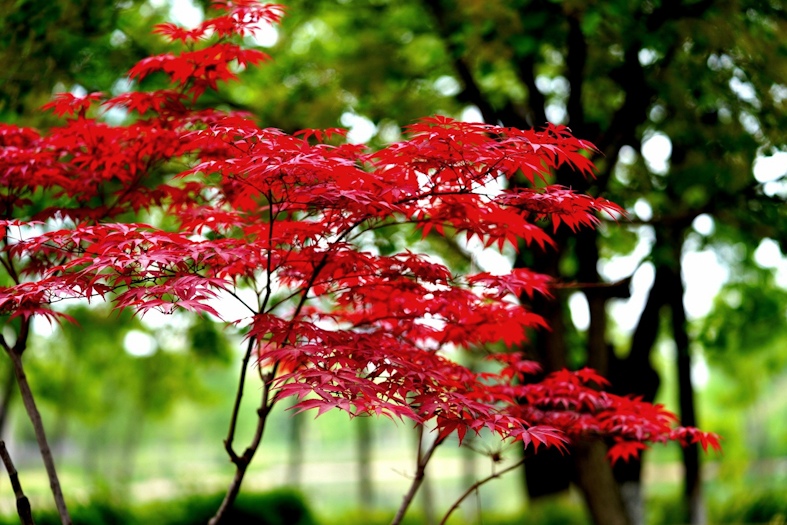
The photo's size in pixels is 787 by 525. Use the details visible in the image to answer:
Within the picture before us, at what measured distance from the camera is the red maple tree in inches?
102

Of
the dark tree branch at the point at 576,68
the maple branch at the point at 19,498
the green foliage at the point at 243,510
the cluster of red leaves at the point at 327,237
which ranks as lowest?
the green foliage at the point at 243,510

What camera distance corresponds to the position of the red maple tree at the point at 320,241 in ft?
8.46

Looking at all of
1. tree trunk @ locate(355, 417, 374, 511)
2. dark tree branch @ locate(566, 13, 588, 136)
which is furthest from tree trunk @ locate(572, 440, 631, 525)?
tree trunk @ locate(355, 417, 374, 511)

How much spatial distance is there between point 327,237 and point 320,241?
38cm

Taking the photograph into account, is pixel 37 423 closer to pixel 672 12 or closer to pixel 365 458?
pixel 672 12

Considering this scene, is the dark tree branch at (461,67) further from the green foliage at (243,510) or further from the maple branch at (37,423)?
the green foliage at (243,510)

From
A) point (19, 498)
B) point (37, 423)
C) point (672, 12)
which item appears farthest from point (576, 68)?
point (19, 498)

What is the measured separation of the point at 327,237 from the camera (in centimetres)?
308

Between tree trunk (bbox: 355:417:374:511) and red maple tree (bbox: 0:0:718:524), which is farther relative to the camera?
tree trunk (bbox: 355:417:374:511)

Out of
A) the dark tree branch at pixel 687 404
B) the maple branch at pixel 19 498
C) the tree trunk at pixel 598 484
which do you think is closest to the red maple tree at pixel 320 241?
the maple branch at pixel 19 498

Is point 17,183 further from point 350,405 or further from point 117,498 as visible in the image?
point 117,498

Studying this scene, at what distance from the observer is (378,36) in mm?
7500

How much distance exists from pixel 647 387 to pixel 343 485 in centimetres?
3027

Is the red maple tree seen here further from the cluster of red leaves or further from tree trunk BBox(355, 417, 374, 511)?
tree trunk BBox(355, 417, 374, 511)
